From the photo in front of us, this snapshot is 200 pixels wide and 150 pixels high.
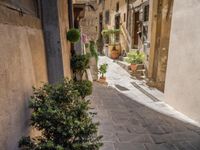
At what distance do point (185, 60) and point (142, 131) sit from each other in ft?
6.14

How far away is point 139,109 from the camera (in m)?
4.75

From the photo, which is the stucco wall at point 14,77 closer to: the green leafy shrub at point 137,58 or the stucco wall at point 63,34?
the stucco wall at point 63,34

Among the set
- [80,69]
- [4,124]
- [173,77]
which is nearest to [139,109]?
[173,77]

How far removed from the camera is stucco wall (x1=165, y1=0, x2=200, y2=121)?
3.77 m

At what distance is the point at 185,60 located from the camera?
4145mm

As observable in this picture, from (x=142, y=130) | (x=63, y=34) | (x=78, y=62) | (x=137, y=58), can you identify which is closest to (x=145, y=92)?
(x=137, y=58)

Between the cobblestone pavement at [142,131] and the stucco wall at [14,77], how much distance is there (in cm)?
144

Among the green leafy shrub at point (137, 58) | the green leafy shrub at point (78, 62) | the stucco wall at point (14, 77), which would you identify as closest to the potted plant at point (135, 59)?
the green leafy shrub at point (137, 58)

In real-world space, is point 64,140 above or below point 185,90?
above

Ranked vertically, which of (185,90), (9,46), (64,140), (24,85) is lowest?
(185,90)

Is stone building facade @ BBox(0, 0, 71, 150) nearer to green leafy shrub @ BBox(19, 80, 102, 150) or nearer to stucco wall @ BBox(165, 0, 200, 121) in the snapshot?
green leafy shrub @ BBox(19, 80, 102, 150)

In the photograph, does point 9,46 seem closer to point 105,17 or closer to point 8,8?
point 8,8

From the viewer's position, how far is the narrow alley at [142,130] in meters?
2.84

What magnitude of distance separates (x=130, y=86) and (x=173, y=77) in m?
2.99
